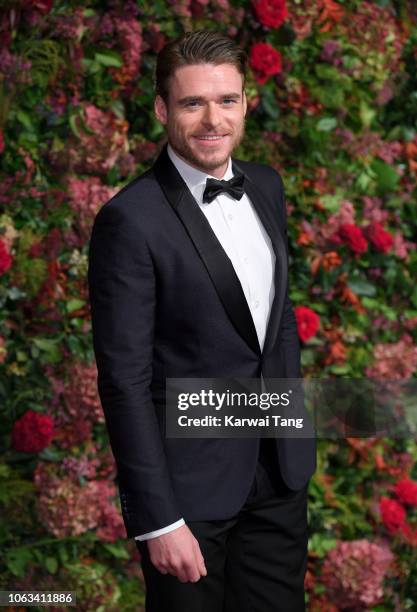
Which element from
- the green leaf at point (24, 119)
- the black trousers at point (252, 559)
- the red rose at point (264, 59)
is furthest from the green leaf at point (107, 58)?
the black trousers at point (252, 559)

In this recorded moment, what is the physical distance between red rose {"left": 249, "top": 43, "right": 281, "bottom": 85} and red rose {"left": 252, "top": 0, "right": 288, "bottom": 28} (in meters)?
0.11

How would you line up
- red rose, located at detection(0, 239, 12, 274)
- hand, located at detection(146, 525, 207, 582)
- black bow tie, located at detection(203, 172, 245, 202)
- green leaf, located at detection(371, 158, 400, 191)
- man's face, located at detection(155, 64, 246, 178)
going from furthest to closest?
green leaf, located at detection(371, 158, 400, 191)
red rose, located at detection(0, 239, 12, 274)
black bow tie, located at detection(203, 172, 245, 202)
man's face, located at detection(155, 64, 246, 178)
hand, located at detection(146, 525, 207, 582)

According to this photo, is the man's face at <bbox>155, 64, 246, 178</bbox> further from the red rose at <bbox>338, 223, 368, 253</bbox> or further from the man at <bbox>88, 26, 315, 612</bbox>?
the red rose at <bbox>338, 223, 368, 253</bbox>

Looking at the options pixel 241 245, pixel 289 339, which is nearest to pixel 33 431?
pixel 289 339

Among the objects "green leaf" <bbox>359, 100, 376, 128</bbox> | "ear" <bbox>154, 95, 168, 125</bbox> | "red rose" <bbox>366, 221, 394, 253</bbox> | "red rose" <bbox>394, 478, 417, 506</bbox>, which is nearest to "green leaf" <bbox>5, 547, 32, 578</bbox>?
"red rose" <bbox>394, 478, 417, 506</bbox>

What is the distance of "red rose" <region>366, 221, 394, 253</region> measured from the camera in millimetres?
4750

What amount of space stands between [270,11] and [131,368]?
98.8 inches

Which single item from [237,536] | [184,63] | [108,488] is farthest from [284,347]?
[108,488]

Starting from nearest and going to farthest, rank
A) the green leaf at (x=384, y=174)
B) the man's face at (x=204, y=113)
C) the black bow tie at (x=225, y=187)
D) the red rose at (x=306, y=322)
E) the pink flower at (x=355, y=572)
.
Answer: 1. the man's face at (x=204, y=113)
2. the black bow tie at (x=225, y=187)
3. the red rose at (x=306, y=322)
4. the pink flower at (x=355, y=572)
5. the green leaf at (x=384, y=174)

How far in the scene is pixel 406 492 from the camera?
4828mm

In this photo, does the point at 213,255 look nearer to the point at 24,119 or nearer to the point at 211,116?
the point at 211,116

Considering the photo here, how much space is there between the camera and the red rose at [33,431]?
13.8 ft

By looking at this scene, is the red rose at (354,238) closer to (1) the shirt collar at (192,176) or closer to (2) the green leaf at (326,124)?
(2) the green leaf at (326,124)

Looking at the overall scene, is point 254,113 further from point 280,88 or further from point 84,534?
point 84,534
